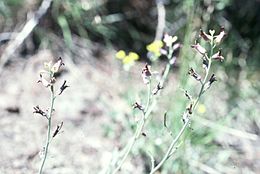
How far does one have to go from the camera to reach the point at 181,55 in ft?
6.93

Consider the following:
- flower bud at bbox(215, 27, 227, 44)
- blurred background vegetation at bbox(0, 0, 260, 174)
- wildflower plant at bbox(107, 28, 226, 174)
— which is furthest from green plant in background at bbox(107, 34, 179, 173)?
blurred background vegetation at bbox(0, 0, 260, 174)

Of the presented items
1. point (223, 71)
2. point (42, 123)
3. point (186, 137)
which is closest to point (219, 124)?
point (186, 137)

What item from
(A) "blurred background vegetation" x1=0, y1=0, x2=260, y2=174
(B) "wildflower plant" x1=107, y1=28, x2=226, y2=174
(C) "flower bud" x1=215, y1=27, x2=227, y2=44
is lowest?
(B) "wildflower plant" x1=107, y1=28, x2=226, y2=174

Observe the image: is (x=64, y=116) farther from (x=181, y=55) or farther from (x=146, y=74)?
(x=146, y=74)

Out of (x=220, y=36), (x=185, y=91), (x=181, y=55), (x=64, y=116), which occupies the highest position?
(x=181, y=55)

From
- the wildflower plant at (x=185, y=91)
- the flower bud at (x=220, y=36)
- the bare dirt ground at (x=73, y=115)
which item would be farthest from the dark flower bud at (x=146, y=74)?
the bare dirt ground at (x=73, y=115)

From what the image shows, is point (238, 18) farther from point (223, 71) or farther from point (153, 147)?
point (153, 147)

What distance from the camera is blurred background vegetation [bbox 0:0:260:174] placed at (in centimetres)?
187

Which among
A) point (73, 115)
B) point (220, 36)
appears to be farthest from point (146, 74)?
point (73, 115)

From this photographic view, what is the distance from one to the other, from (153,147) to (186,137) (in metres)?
0.13

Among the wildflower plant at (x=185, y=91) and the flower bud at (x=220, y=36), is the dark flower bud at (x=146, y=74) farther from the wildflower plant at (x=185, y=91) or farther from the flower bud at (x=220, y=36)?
the flower bud at (x=220, y=36)

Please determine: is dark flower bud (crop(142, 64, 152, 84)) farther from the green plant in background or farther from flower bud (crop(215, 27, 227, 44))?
flower bud (crop(215, 27, 227, 44))

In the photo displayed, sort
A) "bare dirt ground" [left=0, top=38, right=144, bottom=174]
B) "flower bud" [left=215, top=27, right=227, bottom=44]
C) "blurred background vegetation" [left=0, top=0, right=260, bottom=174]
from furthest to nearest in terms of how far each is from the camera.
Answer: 1. "blurred background vegetation" [left=0, top=0, right=260, bottom=174]
2. "bare dirt ground" [left=0, top=38, right=144, bottom=174]
3. "flower bud" [left=215, top=27, right=227, bottom=44]

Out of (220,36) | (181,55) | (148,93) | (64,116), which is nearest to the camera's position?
(220,36)
